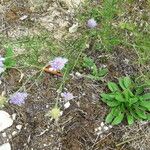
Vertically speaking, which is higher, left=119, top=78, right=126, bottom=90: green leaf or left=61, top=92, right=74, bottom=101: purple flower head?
left=119, top=78, right=126, bottom=90: green leaf

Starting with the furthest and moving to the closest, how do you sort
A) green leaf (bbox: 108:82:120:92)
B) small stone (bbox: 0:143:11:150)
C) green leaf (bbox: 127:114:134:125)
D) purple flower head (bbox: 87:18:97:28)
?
purple flower head (bbox: 87:18:97:28) < green leaf (bbox: 108:82:120:92) < green leaf (bbox: 127:114:134:125) < small stone (bbox: 0:143:11:150)

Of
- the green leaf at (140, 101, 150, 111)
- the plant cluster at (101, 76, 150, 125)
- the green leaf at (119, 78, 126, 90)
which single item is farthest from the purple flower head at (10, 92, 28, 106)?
the green leaf at (140, 101, 150, 111)

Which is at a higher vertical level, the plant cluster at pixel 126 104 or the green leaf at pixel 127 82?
the green leaf at pixel 127 82

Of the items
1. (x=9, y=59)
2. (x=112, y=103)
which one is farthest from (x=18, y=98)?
(x=112, y=103)

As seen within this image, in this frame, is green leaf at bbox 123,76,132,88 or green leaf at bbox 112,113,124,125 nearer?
green leaf at bbox 112,113,124,125

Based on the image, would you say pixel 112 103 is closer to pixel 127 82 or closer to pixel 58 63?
pixel 127 82

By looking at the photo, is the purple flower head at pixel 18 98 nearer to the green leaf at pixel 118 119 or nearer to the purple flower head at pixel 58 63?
the purple flower head at pixel 58 63

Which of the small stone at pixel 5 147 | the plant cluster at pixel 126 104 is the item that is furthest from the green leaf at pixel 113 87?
the small stone at pixel 5 147

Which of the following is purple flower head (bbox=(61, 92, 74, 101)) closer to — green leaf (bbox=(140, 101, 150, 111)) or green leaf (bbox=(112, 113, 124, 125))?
green leaf (bbox=(112, 113, 124, 125))
